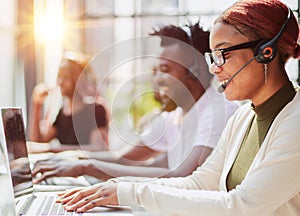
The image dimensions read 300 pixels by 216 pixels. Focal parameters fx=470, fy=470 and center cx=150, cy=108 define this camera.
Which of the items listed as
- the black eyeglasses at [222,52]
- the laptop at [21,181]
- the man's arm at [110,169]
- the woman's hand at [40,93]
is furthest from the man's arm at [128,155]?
the woman's hand at [40,93]

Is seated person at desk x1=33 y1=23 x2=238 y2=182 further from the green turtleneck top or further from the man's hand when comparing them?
the green turtleneck top

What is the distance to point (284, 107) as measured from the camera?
95cm

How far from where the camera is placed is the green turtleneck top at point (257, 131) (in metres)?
1.00

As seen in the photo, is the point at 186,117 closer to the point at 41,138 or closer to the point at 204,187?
the point at 204,187

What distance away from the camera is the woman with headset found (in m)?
0.86

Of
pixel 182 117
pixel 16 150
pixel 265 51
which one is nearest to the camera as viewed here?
pixel 265 51

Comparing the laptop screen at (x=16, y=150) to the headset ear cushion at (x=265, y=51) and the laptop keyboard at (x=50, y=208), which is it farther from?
the headset ear cushion at (x=265, y=51)

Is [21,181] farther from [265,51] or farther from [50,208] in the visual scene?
[265,51]

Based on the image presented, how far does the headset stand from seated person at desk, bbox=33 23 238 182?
47 centimetres

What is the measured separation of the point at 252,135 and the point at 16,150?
0.57 meters

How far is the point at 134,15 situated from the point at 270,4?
5.50 feet

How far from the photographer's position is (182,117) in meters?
1.58

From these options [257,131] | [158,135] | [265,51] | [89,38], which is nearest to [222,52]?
[265,51]

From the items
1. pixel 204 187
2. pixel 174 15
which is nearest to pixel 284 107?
pixel 204 187
